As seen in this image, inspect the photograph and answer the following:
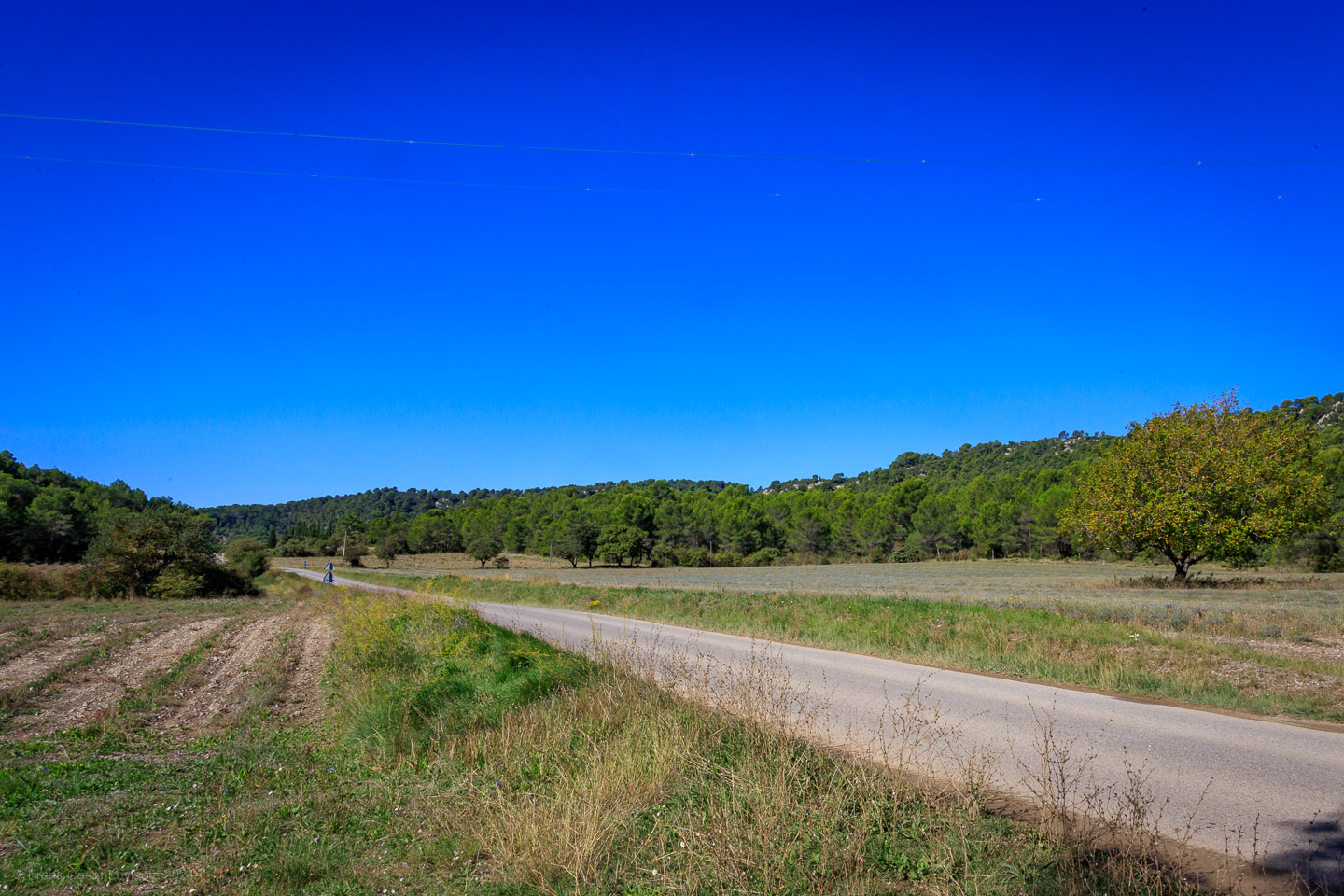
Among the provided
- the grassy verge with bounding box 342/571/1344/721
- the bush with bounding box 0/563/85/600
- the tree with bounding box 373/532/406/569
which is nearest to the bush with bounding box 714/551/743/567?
the tree with bounding box 373/532/406/569

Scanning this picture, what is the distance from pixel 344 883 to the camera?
15.8 ft

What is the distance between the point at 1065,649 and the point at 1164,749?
7.05 m

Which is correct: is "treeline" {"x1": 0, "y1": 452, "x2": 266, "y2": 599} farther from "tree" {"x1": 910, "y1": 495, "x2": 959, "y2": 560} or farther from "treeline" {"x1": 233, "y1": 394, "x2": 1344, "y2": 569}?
"tree" {"x1": 910, "y1": 495, "x2": 959, "y2": 560}

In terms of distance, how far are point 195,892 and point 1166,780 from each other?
7385 millimetres

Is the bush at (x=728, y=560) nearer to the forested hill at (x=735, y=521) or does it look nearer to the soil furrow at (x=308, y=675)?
the forested hill at (x=735, y=521)

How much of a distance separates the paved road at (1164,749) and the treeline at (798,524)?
57815mm

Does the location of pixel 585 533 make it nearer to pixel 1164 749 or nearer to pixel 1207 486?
pixel 1207 486

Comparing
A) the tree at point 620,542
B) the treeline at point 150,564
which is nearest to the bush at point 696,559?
the tree at point 620,542

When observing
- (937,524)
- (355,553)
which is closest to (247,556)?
(355,553)

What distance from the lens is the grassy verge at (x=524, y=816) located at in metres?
4.37

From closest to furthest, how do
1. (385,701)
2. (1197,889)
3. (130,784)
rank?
(1197,889), (130,784), (385,701)

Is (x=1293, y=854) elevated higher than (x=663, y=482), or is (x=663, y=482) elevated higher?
(x=663, y=482)

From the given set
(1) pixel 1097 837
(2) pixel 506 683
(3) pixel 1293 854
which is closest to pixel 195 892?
(2) pixel 506 683

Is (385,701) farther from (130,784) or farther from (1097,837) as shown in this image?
(1097,837)
